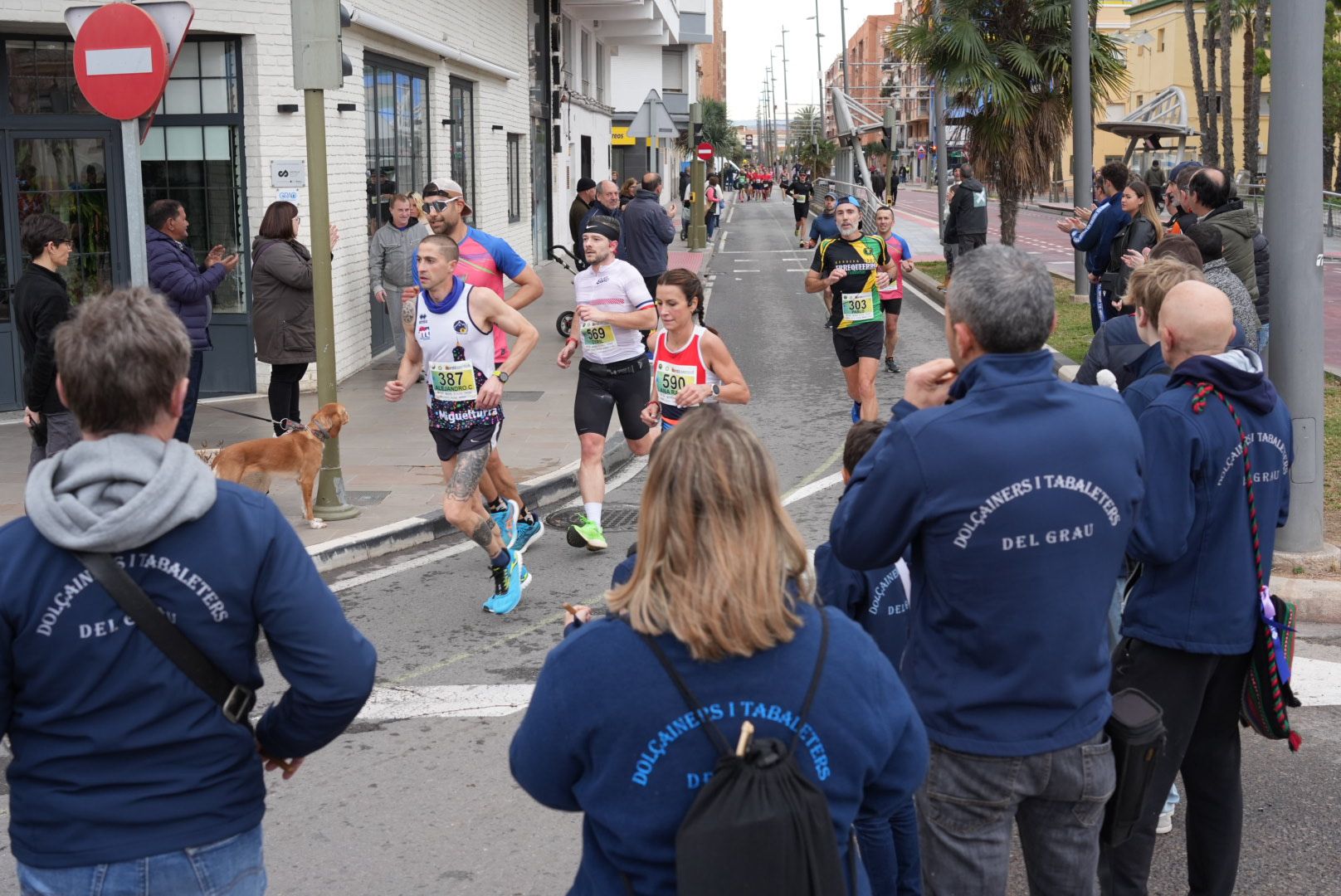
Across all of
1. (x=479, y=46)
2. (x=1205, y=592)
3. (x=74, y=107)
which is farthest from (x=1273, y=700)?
(x=479, y=46)

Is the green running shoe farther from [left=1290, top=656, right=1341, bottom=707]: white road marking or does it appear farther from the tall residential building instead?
the tall residential building

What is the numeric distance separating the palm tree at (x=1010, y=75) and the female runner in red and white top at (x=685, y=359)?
50.9ft

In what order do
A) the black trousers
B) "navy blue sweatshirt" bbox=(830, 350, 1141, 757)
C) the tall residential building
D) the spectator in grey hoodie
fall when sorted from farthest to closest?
the tall residential building → the spectator in grey hoodie → the black trousers → "navy blue sweatshirt" bbox=(830, 350, 1141, 757)

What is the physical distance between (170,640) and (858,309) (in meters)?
8.89

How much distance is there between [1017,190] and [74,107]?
14.9m

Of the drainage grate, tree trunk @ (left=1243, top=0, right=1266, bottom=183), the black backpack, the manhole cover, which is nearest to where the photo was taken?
the black backpack

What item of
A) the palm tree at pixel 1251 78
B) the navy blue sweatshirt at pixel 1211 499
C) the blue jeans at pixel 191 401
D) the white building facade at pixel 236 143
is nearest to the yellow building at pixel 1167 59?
the palm tree at pixel 1251 78

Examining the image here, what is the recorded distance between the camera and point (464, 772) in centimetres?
524

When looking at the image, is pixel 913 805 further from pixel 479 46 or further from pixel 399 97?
pixel 479 46

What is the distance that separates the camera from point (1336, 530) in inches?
318

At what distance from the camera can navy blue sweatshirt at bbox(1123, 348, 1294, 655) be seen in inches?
142

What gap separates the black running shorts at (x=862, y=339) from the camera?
10992 millimetres

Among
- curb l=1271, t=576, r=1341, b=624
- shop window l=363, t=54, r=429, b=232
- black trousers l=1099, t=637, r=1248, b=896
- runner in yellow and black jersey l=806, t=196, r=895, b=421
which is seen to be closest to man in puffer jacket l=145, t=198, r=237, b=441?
runner in yellow and black jersey l=806, t=196, r=895, b=421

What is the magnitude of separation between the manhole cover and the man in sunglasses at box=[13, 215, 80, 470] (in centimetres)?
292
